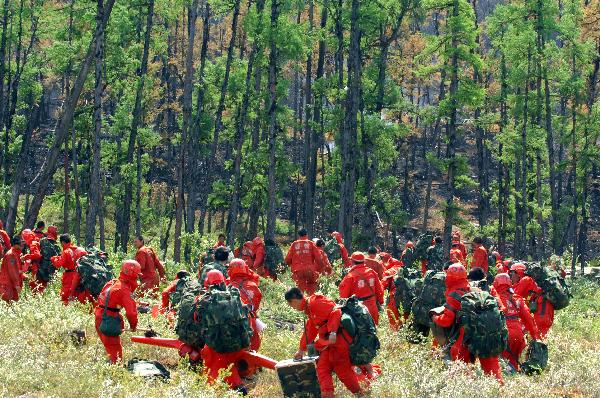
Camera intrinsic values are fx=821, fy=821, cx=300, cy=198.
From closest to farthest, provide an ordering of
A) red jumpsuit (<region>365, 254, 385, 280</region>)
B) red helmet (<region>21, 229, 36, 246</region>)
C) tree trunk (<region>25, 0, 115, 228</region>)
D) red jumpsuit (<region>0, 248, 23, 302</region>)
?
1. red jumpsuit (<region>0, 248, 23, 302</region>)
2. red jumpsuit (<region>365, 254, 385, 280</region>)
3. red helmet (<region>21, 229, 36, 246</region>)
4. tree trunk (<region>25, 0, 115, 228</region>)

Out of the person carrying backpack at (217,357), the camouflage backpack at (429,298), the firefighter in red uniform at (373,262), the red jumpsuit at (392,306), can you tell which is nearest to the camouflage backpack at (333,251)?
the firefighter in red uniform at (373,262)

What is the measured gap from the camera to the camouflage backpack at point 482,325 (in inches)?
414

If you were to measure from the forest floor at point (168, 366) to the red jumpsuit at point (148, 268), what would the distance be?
3396mm

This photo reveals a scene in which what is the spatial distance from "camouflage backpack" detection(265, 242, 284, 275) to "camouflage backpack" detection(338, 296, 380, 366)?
37.9 feet

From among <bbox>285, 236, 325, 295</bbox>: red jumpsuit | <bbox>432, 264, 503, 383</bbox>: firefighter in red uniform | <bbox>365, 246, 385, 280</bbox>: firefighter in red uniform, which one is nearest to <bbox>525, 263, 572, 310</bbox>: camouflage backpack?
<bbox>365, 246, 385, 280</bbox>: firefighter in red uniform

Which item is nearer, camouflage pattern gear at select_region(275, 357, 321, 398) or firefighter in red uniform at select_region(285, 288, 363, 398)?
camouflage pattern gear at select_region(275, 357, 321, 398)

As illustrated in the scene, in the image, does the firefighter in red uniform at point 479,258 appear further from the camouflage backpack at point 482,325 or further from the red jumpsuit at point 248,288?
the camouflage backpack at point 482,325

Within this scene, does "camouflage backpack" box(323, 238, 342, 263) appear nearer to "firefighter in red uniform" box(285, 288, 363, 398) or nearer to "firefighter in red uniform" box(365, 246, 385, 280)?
"firefighter in red uniform" box(365, 246, 385, 280)

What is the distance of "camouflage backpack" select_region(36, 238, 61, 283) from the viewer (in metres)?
18.0

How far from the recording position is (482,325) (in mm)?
10516

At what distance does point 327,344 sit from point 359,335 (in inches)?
18.1

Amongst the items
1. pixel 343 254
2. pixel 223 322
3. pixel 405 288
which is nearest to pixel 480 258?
pixel 343 254

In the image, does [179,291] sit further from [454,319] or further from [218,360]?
[454,319]

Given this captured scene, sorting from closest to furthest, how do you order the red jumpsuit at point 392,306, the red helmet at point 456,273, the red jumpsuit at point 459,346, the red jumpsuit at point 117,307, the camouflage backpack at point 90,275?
the red jumpsuit at point 459,346 → the red helmet at point 456,273 → the red jumpsuit at point 117,307 → the red jumpsuit at point 392,306 → the camouflage backpack at point 90,275
